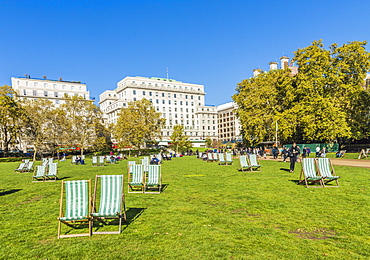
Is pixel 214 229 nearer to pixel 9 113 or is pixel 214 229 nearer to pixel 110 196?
pixel 110 196

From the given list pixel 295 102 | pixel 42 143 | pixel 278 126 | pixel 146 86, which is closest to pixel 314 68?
pixel 295 102

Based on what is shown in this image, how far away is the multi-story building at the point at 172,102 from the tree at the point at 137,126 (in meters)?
42.1

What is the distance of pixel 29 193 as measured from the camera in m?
11.6

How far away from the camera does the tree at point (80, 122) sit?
51781 millimetres

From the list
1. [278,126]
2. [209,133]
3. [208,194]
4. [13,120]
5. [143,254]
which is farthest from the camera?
[209,133]

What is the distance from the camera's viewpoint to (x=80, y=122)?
52188mm

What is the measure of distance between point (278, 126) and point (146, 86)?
7021 centimetres

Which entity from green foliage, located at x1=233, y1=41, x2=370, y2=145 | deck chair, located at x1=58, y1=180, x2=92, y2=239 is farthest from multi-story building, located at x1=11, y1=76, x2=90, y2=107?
deck chair, located at x1=58, y1=180, x2=92, y2=239

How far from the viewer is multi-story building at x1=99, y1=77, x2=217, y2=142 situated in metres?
102

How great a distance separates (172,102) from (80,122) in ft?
195

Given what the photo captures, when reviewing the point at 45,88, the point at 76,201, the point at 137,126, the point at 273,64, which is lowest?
the point at 76,201

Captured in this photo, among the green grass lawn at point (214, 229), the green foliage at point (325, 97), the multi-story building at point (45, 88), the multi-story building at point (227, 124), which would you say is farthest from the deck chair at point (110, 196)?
the multi-story building at point (227, 124)

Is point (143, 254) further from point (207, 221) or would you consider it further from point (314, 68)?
point (314, 68)

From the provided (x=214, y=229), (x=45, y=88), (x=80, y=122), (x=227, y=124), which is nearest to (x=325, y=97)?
(x=214, y=229)
